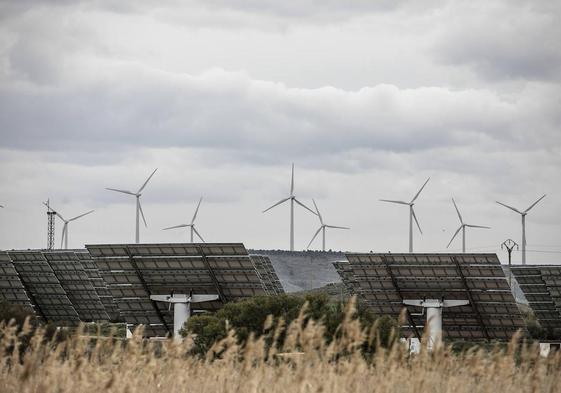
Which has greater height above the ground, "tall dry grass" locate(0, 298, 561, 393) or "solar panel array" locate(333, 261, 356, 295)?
"solar panel array" locate(333, 261, 356, 295)

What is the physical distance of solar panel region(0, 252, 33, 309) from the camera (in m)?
80.4

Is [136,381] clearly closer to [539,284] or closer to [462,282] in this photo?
[462,282]

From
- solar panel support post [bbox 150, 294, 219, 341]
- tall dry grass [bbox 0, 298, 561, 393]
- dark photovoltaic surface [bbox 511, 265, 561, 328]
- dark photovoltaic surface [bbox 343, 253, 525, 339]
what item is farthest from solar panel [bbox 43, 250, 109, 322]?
tall dry grass [bbox 0, 298, 561, 393]

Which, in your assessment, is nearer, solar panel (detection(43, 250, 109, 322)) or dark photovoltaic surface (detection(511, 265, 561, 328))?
dark photovoltaic surface (detection(511, 265, 561, 328))

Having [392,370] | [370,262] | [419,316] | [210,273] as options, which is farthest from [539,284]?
[392,370]

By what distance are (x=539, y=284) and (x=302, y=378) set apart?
63673 mm

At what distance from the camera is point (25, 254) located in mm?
85000

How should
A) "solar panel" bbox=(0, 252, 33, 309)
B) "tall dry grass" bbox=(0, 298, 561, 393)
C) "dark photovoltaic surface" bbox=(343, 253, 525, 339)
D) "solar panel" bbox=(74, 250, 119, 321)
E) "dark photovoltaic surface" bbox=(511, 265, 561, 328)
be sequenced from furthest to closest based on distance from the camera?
"solar panel" bbox=(74, 250, 119, 321), "solar panel" bbox=(0, 252, 33, 309), "dark photovoltaic surface" bbox=(511, 265, 561, 328), "dark photovoltaic surface" bbox=(343, 253, 525, 339), "tall dry grass" bbox=(0, 298, 561, 393)

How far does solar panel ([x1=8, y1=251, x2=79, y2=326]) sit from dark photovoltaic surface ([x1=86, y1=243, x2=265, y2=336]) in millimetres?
18085

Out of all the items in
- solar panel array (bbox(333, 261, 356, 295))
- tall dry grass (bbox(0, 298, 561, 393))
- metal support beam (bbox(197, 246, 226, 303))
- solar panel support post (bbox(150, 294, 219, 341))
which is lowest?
tall dry grass (bbox(0, 298, 561, 393))

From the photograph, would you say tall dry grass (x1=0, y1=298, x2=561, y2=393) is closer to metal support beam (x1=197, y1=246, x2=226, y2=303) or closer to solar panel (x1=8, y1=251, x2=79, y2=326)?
metal support beam (x1=197, y1=246, x2=226, y2=303)

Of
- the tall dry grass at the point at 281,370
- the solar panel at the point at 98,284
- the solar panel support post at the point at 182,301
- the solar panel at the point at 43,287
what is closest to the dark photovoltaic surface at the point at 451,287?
the solar panel support post at the point at 182,301

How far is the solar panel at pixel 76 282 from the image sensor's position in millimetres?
85062

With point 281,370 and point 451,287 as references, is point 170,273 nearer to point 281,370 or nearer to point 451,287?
point 451,287
